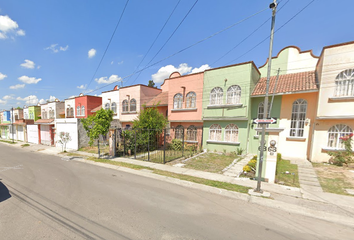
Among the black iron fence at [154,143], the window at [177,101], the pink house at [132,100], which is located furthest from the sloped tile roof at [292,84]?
the pink house at [132,100]

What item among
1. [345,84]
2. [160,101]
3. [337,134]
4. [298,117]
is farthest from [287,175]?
[160,101]

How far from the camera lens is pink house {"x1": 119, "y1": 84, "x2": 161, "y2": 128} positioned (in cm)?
1752

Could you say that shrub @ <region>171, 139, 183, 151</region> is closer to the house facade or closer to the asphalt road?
the asphalt road

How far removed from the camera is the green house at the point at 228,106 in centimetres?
1172

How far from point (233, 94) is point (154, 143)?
28.7ft

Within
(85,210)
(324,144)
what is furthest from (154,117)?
(324,144)

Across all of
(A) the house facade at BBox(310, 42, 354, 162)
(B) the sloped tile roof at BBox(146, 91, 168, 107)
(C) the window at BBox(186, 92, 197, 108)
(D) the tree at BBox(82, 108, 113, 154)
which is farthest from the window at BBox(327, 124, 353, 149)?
(D) the tree at BBox(82, 108, 113, 154)

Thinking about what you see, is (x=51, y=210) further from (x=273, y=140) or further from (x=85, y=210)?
(x=273, y=140)

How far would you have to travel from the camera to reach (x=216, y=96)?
1298 cm

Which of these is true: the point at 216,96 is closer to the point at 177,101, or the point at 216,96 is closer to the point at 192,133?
the point at 177,101

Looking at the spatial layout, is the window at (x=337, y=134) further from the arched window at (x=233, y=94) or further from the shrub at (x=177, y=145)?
the shrub at (x=177, y=145)

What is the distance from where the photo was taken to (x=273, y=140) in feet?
21.0

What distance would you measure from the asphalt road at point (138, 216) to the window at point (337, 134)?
9.02 m

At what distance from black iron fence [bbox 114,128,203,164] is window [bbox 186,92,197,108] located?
2455mm
